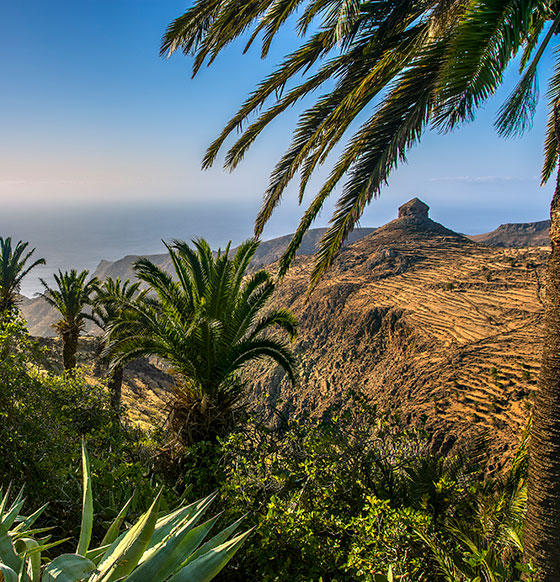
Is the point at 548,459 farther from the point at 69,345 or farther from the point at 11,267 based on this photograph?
the point at 11,267

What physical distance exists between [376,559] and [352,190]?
12.1 feet

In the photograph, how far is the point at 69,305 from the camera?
17953mm

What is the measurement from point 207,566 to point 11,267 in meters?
20.7

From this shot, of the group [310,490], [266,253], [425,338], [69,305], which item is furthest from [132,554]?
[266,253]

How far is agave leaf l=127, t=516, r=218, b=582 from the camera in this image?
1.51 metres

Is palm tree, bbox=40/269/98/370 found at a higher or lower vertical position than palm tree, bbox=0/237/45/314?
lower

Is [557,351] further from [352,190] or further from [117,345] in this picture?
[117,345]

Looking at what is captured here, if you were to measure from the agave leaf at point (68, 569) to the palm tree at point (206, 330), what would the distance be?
15.6ft

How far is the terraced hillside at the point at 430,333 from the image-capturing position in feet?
61.6

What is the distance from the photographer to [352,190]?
425cm

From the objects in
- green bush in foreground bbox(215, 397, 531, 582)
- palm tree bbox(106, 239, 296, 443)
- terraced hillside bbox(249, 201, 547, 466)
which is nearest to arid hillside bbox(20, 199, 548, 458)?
terraced hillside bbox(249, 201, 547, 466)

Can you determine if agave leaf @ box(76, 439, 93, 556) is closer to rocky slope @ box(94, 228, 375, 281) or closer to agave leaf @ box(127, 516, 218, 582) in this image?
agave leaf @ box(127, 516, 218, 582)

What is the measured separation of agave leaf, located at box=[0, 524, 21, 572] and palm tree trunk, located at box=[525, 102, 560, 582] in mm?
3817

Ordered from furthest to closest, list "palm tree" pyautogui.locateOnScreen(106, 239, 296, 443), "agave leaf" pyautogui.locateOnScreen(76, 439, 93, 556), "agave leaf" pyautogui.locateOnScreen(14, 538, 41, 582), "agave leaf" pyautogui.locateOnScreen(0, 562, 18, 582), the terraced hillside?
the terraced hillside < "palm tree" pyautogui.locateOnScreen(106, 239, 296, 443) < "agave leaf" pyautogui.locateOnScreen(76, 439, 93, 556) < "agave leaf" pyautogui.locateOnScreen(14, 538, 41, 582) < "agave leaf" pyautogui.locateOnScreen(0, 562, 18, 582)
